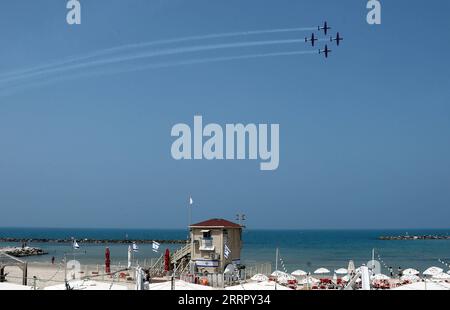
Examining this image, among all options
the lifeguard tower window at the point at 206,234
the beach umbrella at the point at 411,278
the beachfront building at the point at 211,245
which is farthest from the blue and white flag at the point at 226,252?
the beach umbrella at the point at 411,278

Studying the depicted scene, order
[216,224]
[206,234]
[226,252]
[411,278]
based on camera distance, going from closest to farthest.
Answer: [226,252]
[206,234]
[216,224]
[411,278]

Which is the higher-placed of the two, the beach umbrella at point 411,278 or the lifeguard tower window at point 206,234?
the lifeguard tower window at point 206,234

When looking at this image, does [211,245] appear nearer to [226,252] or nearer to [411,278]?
[226,252]

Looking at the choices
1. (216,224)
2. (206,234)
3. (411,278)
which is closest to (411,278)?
(411,278)

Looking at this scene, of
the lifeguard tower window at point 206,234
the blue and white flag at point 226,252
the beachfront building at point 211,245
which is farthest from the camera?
the lifeguard tower window at point 206,234

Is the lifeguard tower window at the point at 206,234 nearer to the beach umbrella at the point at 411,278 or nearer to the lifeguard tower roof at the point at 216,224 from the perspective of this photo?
the lifeguard tower roof at the point at 216,224

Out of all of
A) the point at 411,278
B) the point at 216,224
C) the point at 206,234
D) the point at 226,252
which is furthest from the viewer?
the point at 411,278

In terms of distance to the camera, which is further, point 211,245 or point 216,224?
point 216,224

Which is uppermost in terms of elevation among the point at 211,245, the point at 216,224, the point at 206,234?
the point at 216,224
